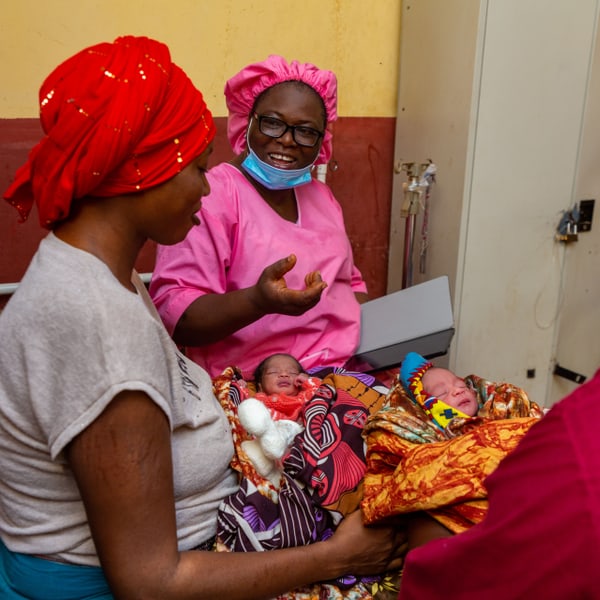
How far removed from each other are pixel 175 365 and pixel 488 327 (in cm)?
179

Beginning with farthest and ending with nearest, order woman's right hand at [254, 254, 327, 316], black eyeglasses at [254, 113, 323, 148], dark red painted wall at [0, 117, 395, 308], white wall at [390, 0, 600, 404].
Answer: dark red painted wall at [0, 117, 395, 308], white wall at [390, 0, 600, 404], black eyeglasses at [254, 113, 323, 148], woman's right hand at [254, 254, 327, 316]

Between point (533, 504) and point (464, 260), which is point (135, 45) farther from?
point (464, 260)

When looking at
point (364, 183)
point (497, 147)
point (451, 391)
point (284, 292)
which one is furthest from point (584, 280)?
point (284, 292)

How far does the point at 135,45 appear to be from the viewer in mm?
991

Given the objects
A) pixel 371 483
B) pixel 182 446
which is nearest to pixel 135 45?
pixel 182 446

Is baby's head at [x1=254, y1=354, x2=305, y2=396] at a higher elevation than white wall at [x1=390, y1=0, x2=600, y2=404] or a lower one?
lower

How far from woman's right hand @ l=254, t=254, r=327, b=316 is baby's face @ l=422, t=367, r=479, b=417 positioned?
0.39m

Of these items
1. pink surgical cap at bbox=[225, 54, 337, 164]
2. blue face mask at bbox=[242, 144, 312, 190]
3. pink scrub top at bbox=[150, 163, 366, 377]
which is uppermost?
pink surgical cap at bbox=[225, 54, 337, 164]

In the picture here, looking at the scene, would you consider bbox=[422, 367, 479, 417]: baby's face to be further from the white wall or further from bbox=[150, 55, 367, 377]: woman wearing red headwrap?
the white wall

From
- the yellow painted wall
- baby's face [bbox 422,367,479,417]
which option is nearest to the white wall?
the yellow painted wall

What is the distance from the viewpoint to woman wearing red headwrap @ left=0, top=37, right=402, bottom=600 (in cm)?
88

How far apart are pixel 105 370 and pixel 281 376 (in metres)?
0.82

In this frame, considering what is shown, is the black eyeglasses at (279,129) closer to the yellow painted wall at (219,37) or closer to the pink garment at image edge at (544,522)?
the yellow painted wall at (219,37)

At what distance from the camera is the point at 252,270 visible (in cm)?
176
